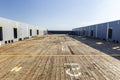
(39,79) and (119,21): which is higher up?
(119,21)

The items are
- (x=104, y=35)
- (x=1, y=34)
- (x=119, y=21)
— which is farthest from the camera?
(x=104, y=35)

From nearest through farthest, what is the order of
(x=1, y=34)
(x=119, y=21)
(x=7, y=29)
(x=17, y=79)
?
1. (x=17, y=79)
2. (x=1, y=34)
3. (x=7, y=29)
4. (x=119, y=21)

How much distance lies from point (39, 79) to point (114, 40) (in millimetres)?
26831

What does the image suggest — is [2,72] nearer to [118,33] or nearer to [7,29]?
[7,29]

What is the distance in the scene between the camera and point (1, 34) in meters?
23.3

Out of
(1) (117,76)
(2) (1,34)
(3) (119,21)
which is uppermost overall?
(3) (119,21)

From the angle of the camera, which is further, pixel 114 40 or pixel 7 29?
pixel 114 40

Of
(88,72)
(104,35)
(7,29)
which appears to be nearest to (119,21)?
(104,35)

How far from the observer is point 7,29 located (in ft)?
84.6

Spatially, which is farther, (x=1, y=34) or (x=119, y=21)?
(x=119, y=21)

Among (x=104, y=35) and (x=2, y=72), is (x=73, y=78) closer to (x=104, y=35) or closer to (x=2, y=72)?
(x=2, y=72)

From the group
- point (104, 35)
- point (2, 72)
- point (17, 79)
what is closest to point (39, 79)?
point (17, 79)

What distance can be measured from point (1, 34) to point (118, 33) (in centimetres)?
2234

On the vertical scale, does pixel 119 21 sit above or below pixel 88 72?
above
